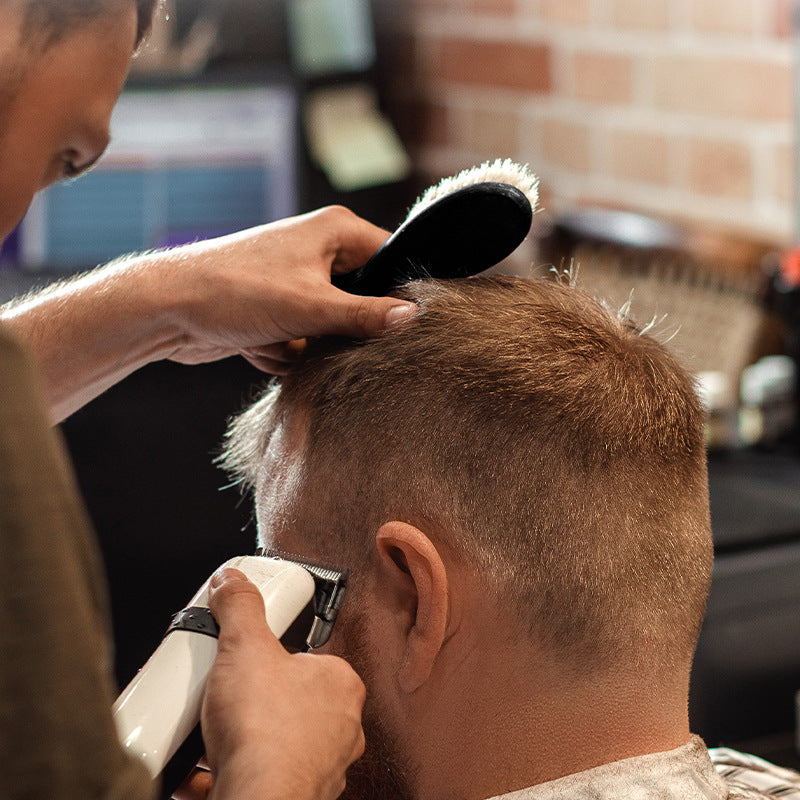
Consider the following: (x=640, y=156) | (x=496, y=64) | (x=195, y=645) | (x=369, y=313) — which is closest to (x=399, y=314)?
(x=369, y=313)

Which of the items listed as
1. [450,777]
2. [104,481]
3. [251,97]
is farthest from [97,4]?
[251,97]

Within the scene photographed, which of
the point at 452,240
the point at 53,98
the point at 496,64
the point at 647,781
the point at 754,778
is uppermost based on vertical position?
the point at 53,98

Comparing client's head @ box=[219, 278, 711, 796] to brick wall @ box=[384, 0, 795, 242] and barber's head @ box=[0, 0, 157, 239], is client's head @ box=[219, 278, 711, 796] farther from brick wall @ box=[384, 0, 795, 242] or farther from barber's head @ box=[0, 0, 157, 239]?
brick wall @ box=[384, 0, 795, 242]

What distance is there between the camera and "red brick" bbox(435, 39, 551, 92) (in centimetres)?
322

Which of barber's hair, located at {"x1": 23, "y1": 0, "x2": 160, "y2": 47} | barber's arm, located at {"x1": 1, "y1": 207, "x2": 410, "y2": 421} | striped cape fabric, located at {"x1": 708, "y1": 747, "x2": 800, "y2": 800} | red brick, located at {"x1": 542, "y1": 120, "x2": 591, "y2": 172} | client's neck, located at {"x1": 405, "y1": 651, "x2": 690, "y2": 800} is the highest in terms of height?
barber's hair, located at {"x1": 23, "y1": 0, "x2": 160, "y2": 47}

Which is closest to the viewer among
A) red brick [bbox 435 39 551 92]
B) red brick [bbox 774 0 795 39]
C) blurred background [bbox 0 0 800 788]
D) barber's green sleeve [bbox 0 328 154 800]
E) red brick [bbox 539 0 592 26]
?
barber's green sleeve [bbox 0 328 154 800]

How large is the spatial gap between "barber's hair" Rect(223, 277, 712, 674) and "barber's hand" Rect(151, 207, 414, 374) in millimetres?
50

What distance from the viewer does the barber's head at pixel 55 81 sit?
771 millimetres

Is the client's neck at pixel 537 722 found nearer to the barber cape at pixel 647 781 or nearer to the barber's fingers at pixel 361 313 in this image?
the barber cape at pixel 647 781

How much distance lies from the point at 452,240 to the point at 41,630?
641 millimetres

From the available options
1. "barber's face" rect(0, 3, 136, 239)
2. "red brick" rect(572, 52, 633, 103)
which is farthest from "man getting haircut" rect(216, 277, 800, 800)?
"red brick" rect(572, 52, 633, 103)

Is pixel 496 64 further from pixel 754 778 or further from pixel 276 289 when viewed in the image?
pixel 754 778

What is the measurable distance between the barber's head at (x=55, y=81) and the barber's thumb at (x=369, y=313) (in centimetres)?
27

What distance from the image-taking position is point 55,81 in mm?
814
